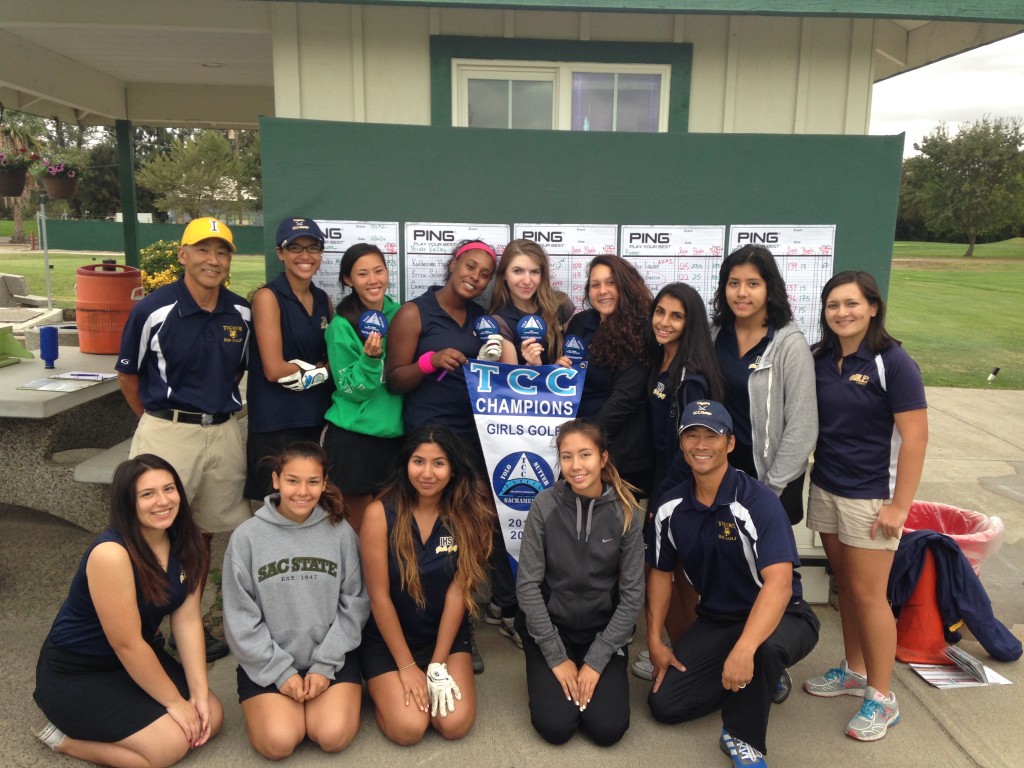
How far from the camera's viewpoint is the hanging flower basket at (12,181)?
10.4 meters

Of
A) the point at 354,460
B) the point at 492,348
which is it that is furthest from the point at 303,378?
the point at 492,348

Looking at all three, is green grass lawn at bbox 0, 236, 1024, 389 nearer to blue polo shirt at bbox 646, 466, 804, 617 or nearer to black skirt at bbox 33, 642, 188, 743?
blue polo shirt at bbox 646, 466, 804, 617

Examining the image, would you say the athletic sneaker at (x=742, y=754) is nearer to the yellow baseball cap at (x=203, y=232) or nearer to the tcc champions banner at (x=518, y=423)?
the tcc champions banner at (x=518, y=423)

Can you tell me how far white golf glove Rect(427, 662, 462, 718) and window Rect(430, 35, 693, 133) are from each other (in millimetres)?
3219

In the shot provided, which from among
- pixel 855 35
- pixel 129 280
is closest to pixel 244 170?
pixel 129 280

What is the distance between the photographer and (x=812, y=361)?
3.57 metres

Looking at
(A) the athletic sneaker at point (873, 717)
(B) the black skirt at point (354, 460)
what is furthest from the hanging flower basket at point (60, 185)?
(A) the athletic sneaker at point (873, 717)

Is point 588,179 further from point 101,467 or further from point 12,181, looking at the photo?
point 12,181

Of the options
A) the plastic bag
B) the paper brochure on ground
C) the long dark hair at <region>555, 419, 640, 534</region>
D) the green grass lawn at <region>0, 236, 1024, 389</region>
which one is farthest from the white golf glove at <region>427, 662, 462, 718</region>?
the green grass lawn at <region>0, 236, 1024, 389</region>

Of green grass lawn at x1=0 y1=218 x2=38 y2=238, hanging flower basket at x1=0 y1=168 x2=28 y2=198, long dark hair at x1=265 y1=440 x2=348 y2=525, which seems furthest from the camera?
green grass lawn at x1=0 y1=218 x2=38 y2=238

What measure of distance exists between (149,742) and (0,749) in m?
0.68

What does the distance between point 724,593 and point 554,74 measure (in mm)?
3316

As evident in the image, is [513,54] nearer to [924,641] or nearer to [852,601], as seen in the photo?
[852,601]

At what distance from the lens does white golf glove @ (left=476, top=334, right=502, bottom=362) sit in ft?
12.8
